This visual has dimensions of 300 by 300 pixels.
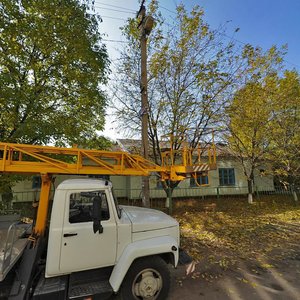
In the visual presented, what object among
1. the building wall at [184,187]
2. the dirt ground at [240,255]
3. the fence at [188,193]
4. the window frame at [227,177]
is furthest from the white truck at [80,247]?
the window frame at [227,177]

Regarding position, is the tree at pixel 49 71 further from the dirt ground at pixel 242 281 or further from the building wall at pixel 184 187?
the building wall at pixel 184 187

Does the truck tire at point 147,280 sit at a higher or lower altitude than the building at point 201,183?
lower

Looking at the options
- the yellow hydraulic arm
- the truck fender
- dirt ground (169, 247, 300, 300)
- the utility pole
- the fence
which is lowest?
dirt ground (169, 247, 300, 300)

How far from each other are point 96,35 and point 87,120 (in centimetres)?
350

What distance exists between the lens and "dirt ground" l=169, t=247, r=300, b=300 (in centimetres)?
416

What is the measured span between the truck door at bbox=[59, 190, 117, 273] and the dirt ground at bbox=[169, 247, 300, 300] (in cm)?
165

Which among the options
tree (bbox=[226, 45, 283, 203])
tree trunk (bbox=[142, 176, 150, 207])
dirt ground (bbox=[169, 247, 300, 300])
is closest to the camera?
dirt ground (bbox=[169, 247, 300, 300])

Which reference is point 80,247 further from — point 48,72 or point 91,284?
point 48,72

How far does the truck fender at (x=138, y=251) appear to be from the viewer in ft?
11.7

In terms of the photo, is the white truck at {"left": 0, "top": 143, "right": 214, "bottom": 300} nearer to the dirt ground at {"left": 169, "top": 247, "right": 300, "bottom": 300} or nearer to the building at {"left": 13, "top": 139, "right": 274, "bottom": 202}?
the dirt ground at {"left": 169, "top": 247, "right": 300, "bottom": 300}

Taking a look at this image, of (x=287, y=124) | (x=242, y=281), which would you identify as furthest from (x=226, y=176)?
(x=242, y=281)

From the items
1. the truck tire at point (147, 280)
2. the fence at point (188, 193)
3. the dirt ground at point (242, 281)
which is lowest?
the dirt ground at point (242, 281)

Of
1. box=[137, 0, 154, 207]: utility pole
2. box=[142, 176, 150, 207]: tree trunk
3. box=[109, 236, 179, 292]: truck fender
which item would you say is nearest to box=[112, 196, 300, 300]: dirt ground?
box=[109, 236, 179, 292]: truck fender

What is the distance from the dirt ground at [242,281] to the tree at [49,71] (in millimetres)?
6002
